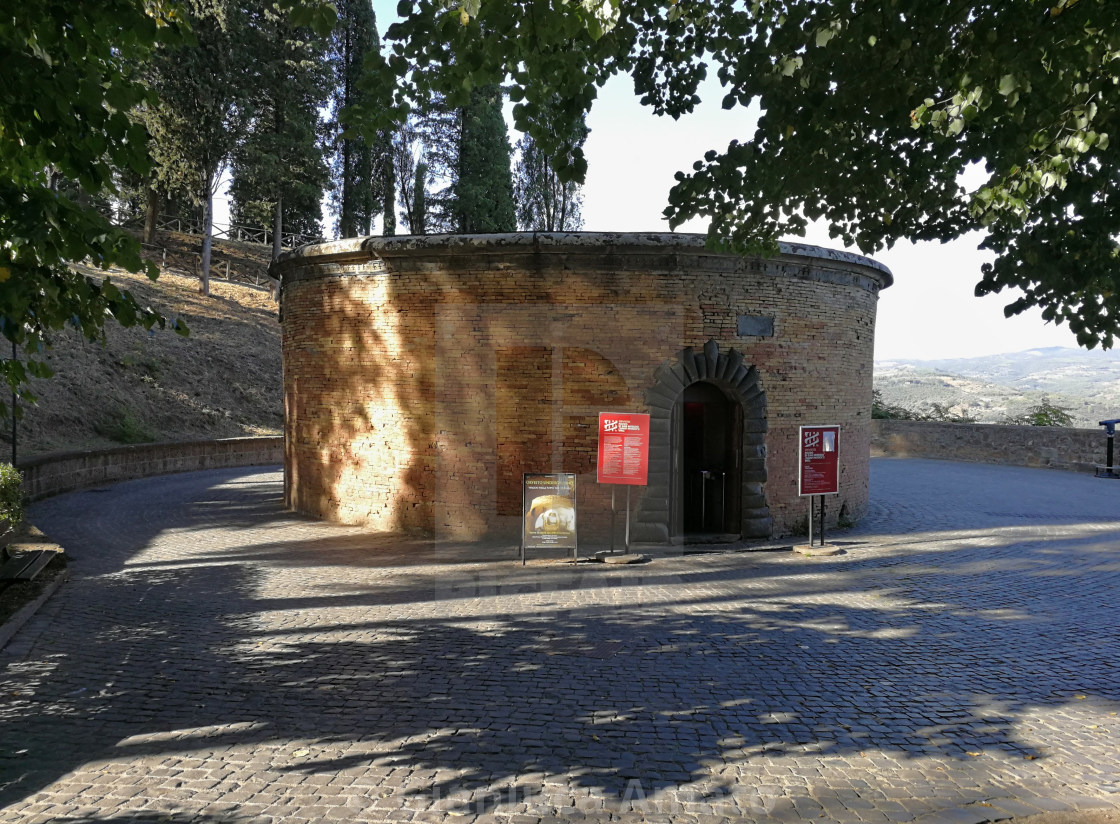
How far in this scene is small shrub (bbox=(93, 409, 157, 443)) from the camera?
21516mm

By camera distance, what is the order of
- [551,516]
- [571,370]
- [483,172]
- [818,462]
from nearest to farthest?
1. [551,516]
2. [571,370]
3. [818,462]
4. [483,172]

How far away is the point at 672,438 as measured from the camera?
12.0m

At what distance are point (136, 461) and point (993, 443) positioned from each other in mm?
28185

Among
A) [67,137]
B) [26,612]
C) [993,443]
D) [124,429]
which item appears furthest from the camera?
[993,443]

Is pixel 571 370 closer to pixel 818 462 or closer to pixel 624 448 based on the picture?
pixel 624 448

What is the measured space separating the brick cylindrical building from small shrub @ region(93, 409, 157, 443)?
11.6m

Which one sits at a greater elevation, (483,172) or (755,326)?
(483,172)

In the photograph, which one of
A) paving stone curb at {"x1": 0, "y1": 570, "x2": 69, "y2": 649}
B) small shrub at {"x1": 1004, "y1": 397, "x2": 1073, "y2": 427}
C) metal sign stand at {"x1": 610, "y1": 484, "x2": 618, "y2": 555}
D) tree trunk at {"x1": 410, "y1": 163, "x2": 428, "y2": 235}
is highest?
tree trunk at {"x1": 410, "y1": 163, "x2": 428, "y2": 235}

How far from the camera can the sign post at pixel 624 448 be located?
35.8ft

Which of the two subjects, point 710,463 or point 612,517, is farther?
point 710,463

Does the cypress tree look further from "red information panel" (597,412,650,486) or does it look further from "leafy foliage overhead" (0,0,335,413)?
"leafy foliage overhead" (0,0,335,413)

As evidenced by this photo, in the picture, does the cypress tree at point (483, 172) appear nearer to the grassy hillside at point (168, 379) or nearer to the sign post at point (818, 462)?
the grassy hillside at point (168, 379)

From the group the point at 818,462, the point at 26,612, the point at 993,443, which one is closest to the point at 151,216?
the point at 26,612

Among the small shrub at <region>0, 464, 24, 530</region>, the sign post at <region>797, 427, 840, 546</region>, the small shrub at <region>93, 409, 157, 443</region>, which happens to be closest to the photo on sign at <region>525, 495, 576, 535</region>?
the sign post at <region>797, 427, 840, 546</region>
